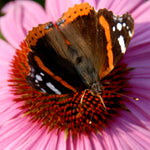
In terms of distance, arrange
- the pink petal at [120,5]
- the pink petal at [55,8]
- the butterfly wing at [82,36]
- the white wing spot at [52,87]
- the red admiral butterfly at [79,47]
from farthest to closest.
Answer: the pink petal at [55,8], the pink petal at [120,5], the butterfly wing at [82,36], the red admiral butterfly at [79,47], the white wing spot at [52,87]

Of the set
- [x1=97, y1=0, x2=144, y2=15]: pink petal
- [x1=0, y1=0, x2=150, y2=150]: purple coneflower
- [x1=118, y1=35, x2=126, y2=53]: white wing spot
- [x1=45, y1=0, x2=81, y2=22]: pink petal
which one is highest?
[x1=45, y1=0, x2=81, y2=22]: pink petal

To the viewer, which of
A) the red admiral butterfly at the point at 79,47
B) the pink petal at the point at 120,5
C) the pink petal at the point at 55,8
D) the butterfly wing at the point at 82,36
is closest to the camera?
the red admiral butterfly at the point at 79,47

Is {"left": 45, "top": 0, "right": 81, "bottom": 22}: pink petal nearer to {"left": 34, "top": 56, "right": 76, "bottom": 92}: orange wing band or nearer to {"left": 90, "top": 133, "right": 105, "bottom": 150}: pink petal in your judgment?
{"left": 34, "top": 56, "right": 76, "bottom": 92}: orange wing band

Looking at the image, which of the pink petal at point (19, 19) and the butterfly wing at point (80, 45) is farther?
the pink petal at point (19, 19)

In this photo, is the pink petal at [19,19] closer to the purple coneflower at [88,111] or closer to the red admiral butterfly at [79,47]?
the purple coneflower at [88,111]

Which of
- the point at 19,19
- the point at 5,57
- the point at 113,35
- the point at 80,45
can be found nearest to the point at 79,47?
the point at 80,45

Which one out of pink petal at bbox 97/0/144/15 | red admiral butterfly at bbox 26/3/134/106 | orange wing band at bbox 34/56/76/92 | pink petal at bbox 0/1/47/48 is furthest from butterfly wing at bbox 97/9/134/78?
pink petal at bbox 0/1/47/48

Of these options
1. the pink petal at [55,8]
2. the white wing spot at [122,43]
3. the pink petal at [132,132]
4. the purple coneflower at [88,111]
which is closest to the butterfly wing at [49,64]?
the purple coneflower at [88,111]
